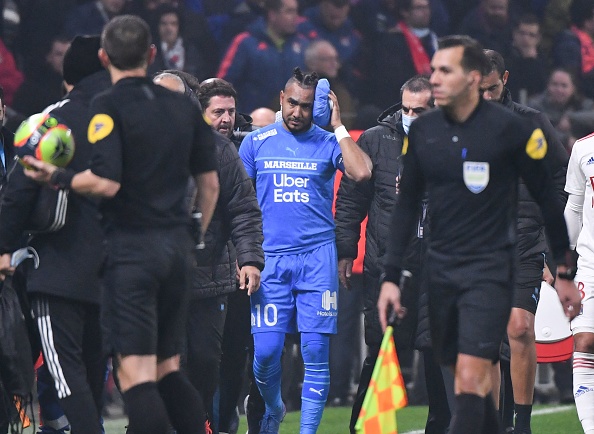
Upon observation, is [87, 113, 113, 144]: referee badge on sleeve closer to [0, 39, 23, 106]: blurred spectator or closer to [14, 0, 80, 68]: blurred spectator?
[0, 39, 23, 106]: blurred spectator

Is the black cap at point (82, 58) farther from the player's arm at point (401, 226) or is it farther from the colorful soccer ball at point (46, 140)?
the player's arm at point (401, 226)

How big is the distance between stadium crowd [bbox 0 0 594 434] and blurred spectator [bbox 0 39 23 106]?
2 centimetres

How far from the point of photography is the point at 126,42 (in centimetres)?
577

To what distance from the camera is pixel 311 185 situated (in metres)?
8.40

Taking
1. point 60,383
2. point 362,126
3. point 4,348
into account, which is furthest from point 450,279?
point 362,126

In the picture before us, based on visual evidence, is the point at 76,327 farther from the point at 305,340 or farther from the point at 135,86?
the point at 305,340

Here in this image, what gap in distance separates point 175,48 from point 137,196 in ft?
19.6

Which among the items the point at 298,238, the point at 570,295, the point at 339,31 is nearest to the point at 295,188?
the point at 298,238

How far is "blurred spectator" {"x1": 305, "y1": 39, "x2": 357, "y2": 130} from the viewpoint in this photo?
11906 mm

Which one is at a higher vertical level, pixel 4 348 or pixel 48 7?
pixel 48 7

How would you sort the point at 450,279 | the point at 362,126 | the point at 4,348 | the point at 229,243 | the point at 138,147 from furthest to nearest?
the point at 362,126 → the point at 229,243 → the point at 4,348 → the point at 450,279 → the point at 138,147

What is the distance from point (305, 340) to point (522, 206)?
60.0 inches

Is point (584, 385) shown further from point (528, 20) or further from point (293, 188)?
point (528, 20)

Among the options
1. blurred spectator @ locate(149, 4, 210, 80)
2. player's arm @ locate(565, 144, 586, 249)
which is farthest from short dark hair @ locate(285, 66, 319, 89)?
blurred spectator @ locate(149, 4, 210, 80)
